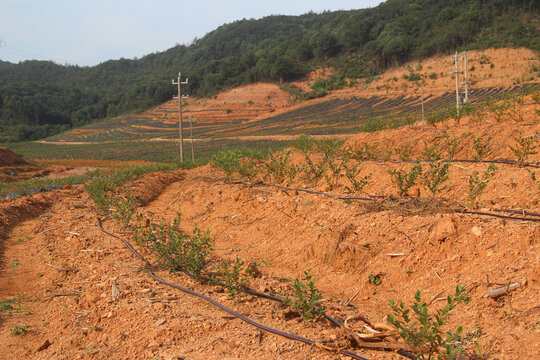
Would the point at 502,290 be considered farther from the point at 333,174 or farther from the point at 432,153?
the point at 432,153

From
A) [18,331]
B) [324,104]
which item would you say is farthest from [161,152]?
[18,331]

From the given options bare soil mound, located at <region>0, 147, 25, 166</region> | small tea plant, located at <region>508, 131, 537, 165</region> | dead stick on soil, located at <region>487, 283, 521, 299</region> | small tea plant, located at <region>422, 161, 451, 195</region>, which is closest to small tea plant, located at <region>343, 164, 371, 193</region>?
small tea plant, located at <region>422, 161, 451, 195</region>

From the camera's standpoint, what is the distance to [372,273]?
4332mm

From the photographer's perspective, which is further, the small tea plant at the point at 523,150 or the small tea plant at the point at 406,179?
the small tea plant at the point at 523,150

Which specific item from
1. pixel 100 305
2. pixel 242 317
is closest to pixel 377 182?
pixel 242 317

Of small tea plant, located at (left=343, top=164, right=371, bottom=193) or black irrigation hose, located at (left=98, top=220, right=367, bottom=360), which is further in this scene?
small tea plant, located at (left=343, top=164, right=371, bottom=193)

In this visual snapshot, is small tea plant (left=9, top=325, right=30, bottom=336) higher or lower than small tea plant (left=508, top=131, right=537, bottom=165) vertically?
lower

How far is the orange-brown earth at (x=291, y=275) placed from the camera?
10.0ft

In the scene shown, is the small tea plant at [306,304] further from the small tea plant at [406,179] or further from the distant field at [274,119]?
the distant field at [274,119]

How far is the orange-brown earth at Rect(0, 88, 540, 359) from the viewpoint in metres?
3.06

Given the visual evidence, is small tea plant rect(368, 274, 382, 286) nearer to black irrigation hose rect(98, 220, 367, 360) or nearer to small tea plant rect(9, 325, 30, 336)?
black irrigation hose rect(98, 220, 367, 360)

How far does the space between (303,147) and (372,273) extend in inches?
346

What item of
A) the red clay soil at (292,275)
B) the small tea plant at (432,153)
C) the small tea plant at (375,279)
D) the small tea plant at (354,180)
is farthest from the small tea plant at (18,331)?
the small tea plant at (432,153)

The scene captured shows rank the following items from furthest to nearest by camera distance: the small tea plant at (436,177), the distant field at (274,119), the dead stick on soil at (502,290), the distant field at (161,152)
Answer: the distant field at (274,119) → the distant field at (161,152) → the small tea plant at (436,177) → the dead stick on soil at (502,290)
